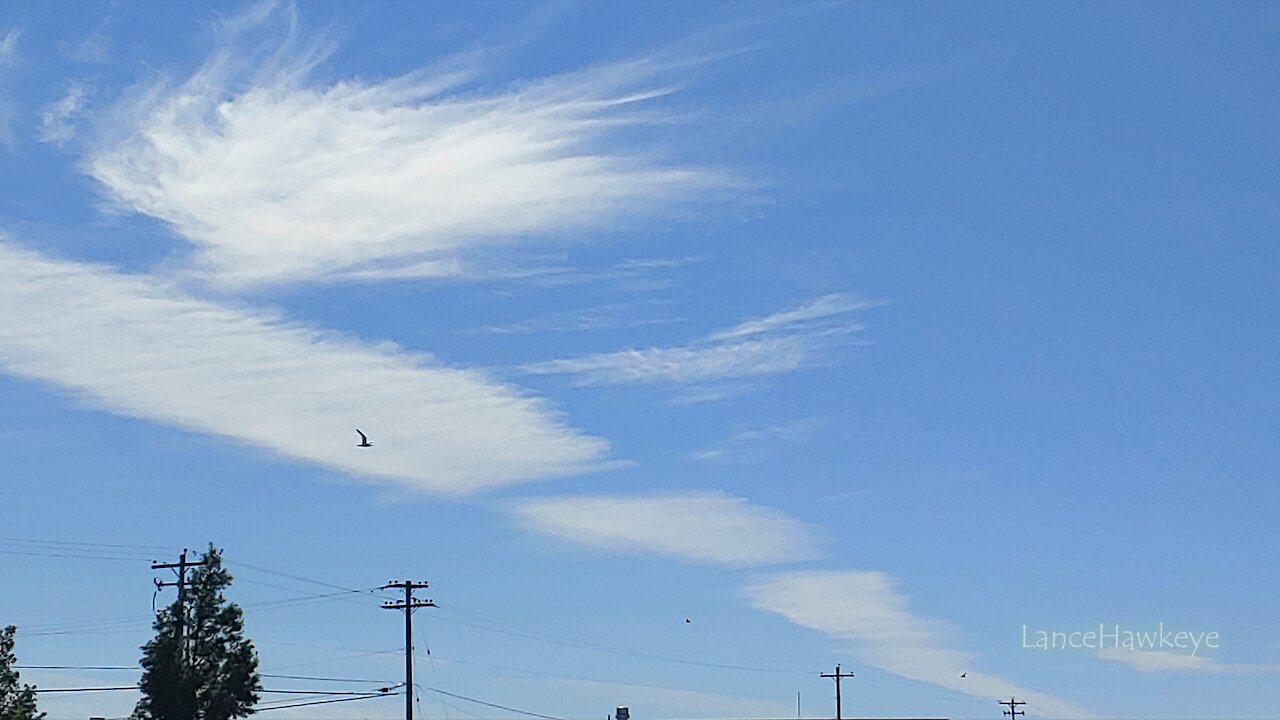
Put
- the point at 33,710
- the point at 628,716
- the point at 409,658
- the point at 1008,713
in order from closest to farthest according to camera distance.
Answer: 1. the point at 409,658
2. the point at 33,710
3. the point at 628,716
4. the point at 1008,713

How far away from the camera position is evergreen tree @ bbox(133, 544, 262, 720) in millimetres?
80438

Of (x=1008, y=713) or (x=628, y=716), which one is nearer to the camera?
(x=628, y=716)

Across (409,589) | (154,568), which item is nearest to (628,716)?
(409,589)

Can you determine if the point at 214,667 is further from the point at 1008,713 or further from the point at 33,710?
the point at 1008,713

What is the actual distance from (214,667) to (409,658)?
12.3 meters

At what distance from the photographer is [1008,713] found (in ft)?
540

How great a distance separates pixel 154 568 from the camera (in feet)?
262

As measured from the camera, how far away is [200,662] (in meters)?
82.4

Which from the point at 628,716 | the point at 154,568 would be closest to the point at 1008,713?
the point at 628,716

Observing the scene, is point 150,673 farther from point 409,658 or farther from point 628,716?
point 628,716

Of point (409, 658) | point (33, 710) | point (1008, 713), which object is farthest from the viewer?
point (1008, 713)

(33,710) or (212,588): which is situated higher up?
(212,588)

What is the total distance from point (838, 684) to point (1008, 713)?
45207 mm

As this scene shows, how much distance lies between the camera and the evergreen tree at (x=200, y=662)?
80.4 meters
